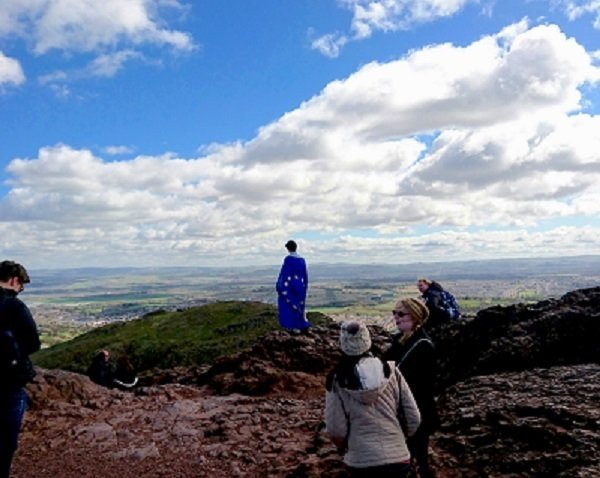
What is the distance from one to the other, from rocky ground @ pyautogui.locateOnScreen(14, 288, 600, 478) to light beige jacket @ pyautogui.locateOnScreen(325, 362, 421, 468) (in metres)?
3.60

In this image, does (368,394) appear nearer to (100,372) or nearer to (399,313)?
(399,313)

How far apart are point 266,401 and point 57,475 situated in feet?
17.7

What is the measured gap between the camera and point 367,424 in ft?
18.3

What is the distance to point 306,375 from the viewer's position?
17.9 meters

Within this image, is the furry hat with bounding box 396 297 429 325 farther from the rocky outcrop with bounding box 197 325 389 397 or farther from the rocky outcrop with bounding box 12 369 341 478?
the rocky outcrop with bounding box 197 325 389 397

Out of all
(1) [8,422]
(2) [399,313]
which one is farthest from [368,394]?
(1) [8,422]

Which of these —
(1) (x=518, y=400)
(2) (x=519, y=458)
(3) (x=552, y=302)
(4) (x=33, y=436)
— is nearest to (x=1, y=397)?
(4) (x=33, y=436)

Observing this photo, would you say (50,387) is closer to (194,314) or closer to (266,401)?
(266,401)

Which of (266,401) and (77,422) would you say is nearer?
(77,422)

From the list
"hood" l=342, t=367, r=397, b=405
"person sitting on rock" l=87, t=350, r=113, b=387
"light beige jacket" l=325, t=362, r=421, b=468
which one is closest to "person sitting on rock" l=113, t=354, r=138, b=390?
"person sitting on rock" l=87, t=350, r=113, b=387

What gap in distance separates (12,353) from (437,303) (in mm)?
10653

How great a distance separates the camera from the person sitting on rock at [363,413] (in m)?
5.56

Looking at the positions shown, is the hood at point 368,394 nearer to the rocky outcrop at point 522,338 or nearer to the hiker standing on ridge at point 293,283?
the rocky outcrop at point 522,338

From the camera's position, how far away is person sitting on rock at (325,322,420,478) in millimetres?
5559
